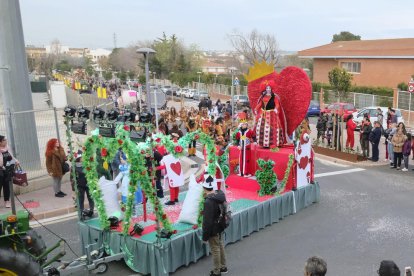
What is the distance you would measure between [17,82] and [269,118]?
25.0ft

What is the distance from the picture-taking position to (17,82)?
12727mm

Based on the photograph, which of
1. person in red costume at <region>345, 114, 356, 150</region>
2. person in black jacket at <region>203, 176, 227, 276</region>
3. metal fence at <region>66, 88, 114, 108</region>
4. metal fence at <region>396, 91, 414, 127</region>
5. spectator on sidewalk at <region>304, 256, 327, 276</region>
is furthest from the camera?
metal fence at <region>396, 91, 414, 127</region>

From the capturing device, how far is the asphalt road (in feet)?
25.0

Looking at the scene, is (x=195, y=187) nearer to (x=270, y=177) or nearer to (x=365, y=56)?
(x=270, y=177)

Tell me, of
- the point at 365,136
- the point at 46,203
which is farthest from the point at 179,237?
the point at 365,136

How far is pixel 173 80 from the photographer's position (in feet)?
186

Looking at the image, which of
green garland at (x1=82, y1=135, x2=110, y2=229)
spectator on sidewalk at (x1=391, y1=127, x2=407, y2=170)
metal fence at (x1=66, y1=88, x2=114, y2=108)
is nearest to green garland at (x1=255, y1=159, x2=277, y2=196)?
green garland at (x1=82, y1=135, x2=110, y2=229)

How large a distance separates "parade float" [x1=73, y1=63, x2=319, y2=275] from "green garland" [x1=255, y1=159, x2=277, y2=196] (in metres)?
0.02

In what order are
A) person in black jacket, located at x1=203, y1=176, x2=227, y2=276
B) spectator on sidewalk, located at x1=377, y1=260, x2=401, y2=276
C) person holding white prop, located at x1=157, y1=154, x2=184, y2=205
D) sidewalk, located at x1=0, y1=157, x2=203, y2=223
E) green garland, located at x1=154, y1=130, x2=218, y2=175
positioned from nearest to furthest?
spectator on sidewalk, located at x1=377, y1=260, x2=401, y2=276
person in black jacket, located at x1=203, y1=176, x2=227, y2=276
green garland, located at x1=154, y1=130, x2=218, y2=175
person holding white prop, located at x1=157, y1=154, x2=184, y2=205
sidewalk, located at x1=0, y1=157, x2=203, y2=223

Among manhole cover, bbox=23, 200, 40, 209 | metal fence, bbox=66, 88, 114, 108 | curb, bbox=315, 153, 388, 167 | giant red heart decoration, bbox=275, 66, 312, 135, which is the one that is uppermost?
giant red heart decoration, bbox=275, 66, 312, 135

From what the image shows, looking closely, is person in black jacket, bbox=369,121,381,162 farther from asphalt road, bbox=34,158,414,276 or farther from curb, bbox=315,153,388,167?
asphalt road, bbox=34,158,414,276

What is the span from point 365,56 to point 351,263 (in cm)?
3033

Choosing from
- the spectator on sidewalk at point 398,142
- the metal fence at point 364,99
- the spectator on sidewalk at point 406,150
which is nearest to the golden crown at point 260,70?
the spectator on sidewalk at point 398,142

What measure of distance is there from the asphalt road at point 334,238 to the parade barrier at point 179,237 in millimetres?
186
